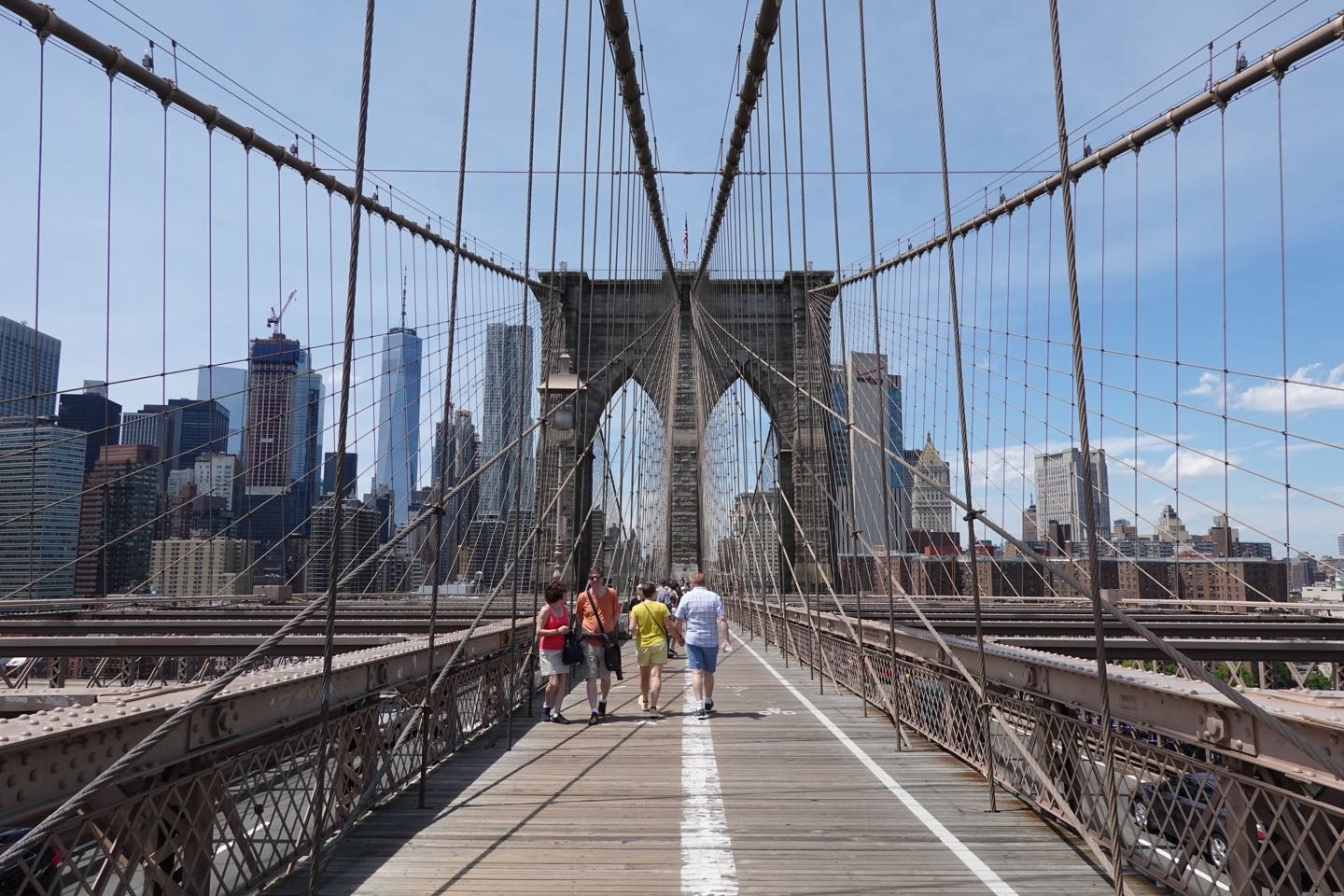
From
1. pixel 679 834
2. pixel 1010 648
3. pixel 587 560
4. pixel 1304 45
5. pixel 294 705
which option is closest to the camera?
pixel 294 705

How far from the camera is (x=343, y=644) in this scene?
8602 mm

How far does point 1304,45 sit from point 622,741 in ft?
42.4

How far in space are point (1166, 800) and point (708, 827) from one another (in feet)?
6.96

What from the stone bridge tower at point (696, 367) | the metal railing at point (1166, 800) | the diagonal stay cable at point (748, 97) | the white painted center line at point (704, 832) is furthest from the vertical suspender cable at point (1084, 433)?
the stone bridge tower at point (696, 367)

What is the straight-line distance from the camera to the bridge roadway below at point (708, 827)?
3.28 meters

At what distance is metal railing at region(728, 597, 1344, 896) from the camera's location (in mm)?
2635

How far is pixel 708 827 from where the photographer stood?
399 cm

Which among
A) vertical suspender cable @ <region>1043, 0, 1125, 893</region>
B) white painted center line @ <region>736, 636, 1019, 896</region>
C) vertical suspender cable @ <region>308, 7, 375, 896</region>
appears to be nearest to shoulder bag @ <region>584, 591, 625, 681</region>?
white painted center line @ <region>736, 636, 1019, 896</region>

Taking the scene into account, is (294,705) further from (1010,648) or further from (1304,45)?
(1304,45)

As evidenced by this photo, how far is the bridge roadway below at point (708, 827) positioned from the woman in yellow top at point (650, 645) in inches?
41.6

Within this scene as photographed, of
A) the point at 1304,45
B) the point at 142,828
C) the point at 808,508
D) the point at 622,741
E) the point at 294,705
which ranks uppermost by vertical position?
the point at 1304,45

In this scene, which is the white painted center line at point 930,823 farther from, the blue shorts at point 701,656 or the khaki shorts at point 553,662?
the khaki shorts at point 553,662

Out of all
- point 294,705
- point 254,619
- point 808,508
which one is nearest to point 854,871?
point 294,705

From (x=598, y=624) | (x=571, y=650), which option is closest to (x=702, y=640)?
(x=598, y=624)
